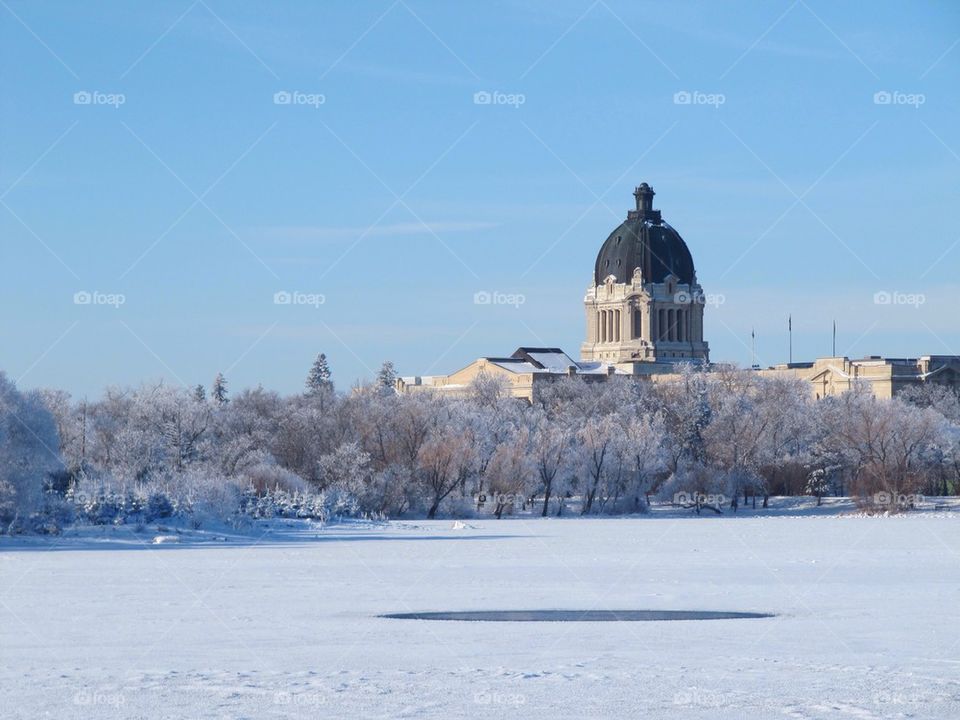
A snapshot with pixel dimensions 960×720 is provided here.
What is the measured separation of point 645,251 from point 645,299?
5852 mm

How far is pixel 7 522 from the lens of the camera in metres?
43.2

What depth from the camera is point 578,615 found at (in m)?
23.0

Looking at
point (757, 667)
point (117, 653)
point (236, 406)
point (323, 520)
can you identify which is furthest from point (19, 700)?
point (236, 406)

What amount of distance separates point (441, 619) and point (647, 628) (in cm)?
279
